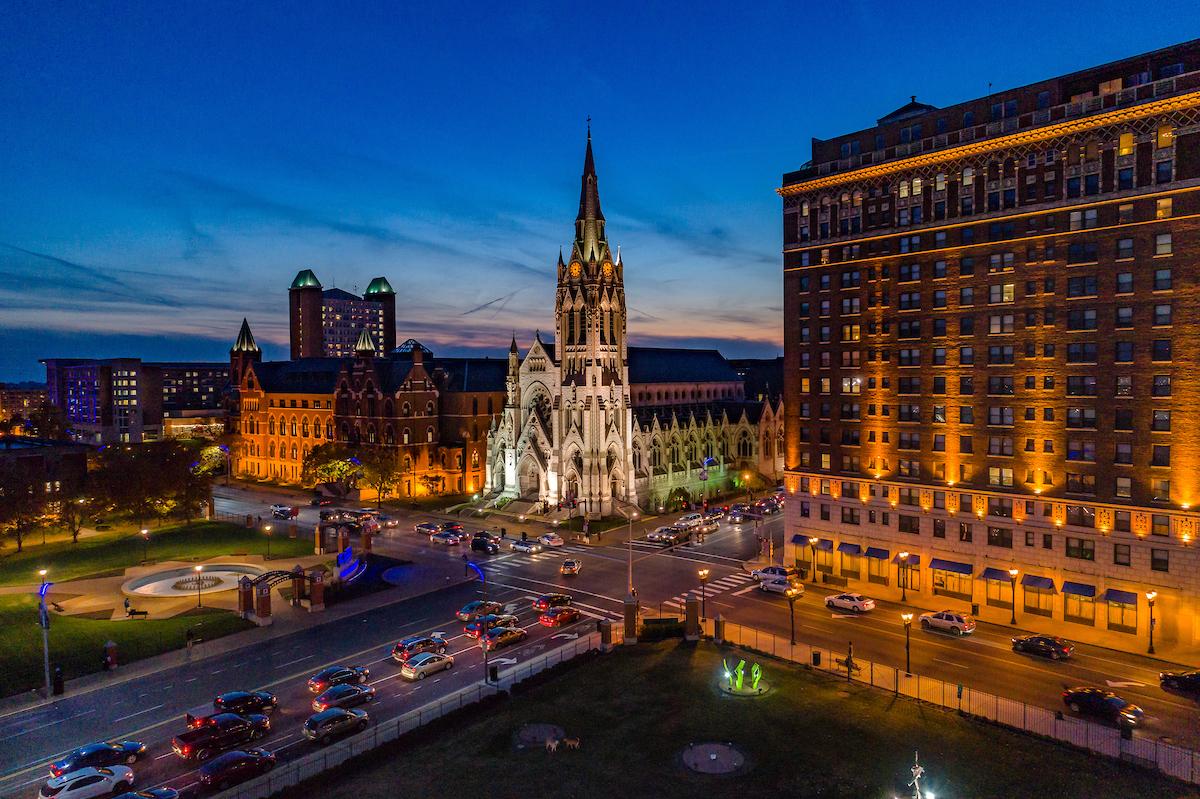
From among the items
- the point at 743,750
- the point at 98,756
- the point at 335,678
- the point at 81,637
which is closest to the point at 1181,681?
the point at 743,750

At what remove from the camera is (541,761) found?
101ft

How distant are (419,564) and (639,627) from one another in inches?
1109

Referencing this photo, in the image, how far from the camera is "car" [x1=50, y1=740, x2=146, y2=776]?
29.7m

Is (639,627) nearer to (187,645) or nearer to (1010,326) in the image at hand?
(187,645)

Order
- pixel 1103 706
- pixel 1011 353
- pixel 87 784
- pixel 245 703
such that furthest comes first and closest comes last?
pixel 1011 353 < pixel 245 703 < pixel 1103 706 < pixel 87 784

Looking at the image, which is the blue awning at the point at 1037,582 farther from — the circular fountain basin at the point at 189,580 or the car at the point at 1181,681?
the circular fountain basin at the point at 189,580

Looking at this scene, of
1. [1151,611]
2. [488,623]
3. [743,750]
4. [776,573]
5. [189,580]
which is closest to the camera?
[743,750]

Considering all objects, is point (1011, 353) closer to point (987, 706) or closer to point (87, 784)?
point (987, 706)

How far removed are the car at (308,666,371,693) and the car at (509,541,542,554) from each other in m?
32.7

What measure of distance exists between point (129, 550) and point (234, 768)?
5516cm

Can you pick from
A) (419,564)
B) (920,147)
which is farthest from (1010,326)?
(419,564)

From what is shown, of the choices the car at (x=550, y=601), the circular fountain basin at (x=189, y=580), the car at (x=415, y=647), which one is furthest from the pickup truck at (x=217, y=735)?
the circular fountain basin at (x=189, y=580)

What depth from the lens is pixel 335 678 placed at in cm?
3888

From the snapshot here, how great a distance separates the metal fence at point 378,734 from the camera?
95.0 feet
